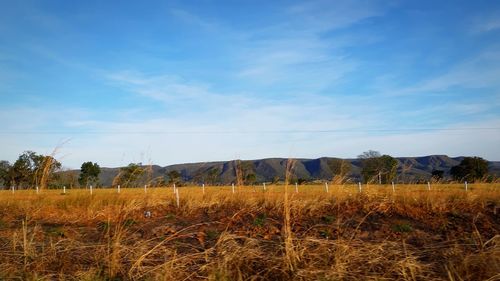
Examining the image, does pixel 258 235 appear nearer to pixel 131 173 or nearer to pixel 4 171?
pixel 131 173

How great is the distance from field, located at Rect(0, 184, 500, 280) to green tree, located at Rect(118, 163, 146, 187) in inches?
25.4

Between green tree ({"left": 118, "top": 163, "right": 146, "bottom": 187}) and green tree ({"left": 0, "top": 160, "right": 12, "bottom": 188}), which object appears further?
green tree ({"left": 0, "top": 160, "right": 12, "bottom": 188})

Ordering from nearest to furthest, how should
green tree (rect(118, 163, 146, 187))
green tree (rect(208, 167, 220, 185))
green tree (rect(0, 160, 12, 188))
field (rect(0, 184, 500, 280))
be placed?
field (rect(0, 184, 500, 280)), green tree (rect(118, 163, 146, 187)), green tree (rect(208, 167, 220, 185)), green tree (rect(0, 160, 12, 188))

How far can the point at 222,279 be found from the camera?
4.20 meters

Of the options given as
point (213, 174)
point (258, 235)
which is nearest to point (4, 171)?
point (213, 174)

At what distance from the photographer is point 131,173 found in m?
6.86

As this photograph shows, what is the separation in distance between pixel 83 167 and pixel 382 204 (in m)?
73.0

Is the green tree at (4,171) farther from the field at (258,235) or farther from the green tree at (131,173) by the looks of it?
the green tree at (131,173)

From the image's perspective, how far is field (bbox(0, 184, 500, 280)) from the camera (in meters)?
4.46

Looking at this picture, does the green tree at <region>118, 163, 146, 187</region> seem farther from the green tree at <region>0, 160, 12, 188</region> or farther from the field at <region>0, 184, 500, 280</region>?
the green tree at <region>0, 160, 12, 188</region>

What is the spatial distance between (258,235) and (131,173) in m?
2.29

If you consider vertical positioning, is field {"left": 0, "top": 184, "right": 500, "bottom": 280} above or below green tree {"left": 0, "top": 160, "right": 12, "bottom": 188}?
below

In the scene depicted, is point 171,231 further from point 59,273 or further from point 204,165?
point 59,273

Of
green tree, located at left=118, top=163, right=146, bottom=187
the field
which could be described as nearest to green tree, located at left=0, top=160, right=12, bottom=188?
the field
